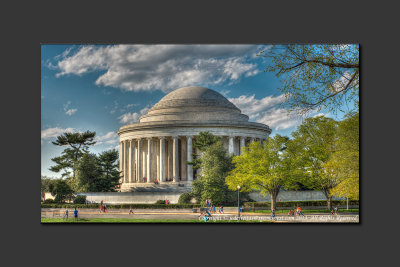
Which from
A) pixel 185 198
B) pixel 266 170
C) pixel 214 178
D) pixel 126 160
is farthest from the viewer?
pixel 126 160

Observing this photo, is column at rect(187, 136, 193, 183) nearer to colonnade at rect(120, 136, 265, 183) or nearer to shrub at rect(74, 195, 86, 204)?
colonnade at rect(120, 136, 265, 183)

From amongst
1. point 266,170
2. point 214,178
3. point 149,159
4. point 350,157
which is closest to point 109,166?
point 149,159

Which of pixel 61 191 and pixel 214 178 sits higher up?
pixel 214 178

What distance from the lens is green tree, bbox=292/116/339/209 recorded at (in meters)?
44.4

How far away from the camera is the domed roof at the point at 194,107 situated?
70188 millimetres

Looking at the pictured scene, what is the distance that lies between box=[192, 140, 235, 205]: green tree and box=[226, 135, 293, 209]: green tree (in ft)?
6.09

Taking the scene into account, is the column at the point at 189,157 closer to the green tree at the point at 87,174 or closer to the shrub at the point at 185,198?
the green tree at the point at 87,174

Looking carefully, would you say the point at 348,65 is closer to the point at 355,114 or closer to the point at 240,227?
the point at 355,114

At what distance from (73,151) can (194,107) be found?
20.1 m

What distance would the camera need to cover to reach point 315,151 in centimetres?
4569

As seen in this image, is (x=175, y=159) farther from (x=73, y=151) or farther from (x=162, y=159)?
(x=73, y=151)

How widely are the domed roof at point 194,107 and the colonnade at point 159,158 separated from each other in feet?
10.6

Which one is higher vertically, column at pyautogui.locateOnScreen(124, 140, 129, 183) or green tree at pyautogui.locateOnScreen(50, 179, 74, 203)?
column at pyautogui.locateOnScreen(124, 140, 129, 183)

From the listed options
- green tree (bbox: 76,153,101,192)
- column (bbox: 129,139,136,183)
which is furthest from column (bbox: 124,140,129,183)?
green tree (bbox: 76,153,101,192)
